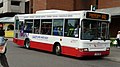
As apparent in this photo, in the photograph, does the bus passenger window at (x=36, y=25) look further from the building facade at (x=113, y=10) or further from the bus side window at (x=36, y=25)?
the building facade at (x=113, y=10)

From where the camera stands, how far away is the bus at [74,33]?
605 inches

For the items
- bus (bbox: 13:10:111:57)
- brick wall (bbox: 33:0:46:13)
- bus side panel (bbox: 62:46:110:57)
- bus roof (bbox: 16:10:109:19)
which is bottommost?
bus side panel (bbox: 62:46:110:57)

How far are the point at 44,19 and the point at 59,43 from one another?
2.61 meters

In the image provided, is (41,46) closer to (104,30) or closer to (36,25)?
(36,25)

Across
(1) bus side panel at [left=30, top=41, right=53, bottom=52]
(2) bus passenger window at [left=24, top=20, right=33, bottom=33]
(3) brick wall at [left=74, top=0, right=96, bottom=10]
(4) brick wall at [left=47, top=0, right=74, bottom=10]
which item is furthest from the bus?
(3) brick wall at [left=74, top=0, right=96, bottom=10]

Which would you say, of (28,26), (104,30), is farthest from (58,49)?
(28,26)

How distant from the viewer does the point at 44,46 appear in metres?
18.8

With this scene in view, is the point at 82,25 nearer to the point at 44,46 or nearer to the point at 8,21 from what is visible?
the point at 44,46

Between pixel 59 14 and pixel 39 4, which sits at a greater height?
pixel 39 4

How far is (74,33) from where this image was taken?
51.9ft

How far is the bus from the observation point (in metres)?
15.4

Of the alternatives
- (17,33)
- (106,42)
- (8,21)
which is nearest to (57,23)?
(106,42)

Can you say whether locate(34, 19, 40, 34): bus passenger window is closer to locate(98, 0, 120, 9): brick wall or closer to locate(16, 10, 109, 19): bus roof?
locate(16, 10, 109, 19): bus roof

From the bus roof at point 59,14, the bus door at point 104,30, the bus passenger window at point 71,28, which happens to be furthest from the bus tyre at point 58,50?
the bus door at point 104,30
